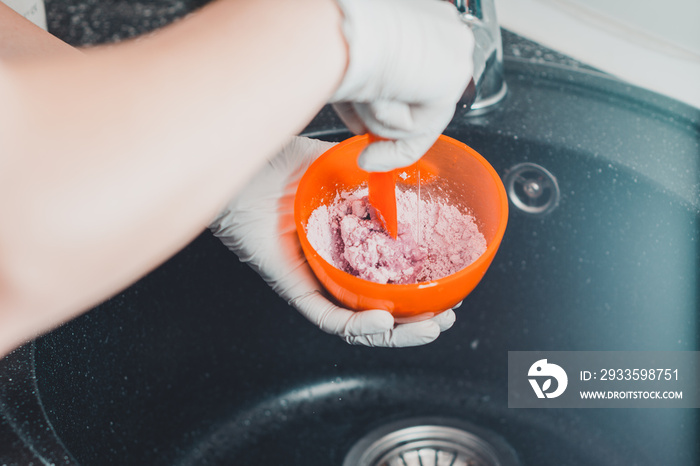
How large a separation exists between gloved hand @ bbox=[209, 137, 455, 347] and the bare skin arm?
285mm

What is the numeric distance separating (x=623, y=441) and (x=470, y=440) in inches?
6.8

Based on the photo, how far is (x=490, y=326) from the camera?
77 cm

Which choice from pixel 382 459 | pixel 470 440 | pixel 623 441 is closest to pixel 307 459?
pixel 382 459

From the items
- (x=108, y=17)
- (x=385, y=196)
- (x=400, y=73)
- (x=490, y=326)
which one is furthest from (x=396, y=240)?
(x=108, y=17)

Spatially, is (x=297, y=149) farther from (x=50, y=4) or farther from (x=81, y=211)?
(x=50, y=4)

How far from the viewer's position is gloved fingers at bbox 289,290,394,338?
0.51 m

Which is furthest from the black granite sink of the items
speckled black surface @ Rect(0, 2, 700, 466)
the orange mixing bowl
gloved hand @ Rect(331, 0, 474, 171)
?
gloved hand @ Rect(331, 0, 474, 171)

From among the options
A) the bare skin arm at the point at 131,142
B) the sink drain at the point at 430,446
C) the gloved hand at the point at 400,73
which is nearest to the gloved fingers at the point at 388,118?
the gloved hand at the point at 400,73

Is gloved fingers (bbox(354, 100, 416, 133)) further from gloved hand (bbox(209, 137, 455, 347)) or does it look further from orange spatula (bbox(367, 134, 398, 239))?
gloved hand (bbox(209, 137, 455, 347))

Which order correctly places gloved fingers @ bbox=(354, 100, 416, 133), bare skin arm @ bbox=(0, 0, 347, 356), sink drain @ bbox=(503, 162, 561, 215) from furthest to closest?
sink drain @ bbox=(503, 162, 561, 215) → gloved fingers @ bbox=(354, 100, 416, 133) → bare skin arm @ bbox=(0, 0, 347, 356)

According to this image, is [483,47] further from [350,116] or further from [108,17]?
[108,17]

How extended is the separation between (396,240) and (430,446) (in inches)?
12.7

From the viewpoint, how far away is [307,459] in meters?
0.73

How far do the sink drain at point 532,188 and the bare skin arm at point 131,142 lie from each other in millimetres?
426
